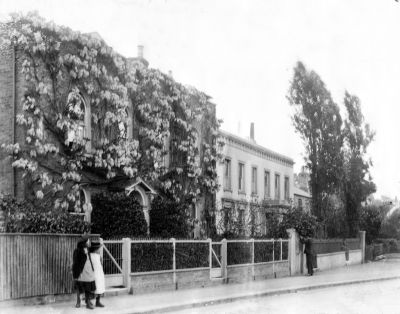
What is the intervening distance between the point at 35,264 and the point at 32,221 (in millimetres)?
1764

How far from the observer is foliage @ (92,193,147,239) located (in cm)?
2128

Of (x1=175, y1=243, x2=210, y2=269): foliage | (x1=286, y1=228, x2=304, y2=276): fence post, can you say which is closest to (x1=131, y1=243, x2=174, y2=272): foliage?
(x1=175, y1=243, x2=210, y2=269): foliage

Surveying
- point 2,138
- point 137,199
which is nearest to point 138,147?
point 137,199

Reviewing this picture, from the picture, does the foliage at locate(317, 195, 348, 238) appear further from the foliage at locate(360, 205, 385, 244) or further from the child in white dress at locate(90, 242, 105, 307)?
the child in white dress at locate(90, 242, 105, 307)

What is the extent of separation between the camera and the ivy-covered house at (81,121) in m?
20.0

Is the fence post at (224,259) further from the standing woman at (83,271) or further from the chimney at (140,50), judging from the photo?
the chimney at (140,50)

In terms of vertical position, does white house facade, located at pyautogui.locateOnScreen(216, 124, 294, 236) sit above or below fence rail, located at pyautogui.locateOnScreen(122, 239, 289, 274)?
above

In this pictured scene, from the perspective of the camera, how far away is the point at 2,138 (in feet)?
66.1

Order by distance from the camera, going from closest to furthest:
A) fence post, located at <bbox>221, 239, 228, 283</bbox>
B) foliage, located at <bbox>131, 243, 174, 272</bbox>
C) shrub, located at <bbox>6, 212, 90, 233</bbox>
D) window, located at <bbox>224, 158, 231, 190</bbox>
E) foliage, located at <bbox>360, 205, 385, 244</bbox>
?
1. shrub, located at <bbox>6, 212, 90, 233</bbox>
2. foliage, located at <bbox>131, 243, 174, 272</bbox>
3. fence post, located at <bbox>221, 239, 228, 283</bbox>
4. window, located at <bbox>224, 158, 231, 190</bbox>
5. foliage, located at <bbox>360, 205, 385, 244</bbox>

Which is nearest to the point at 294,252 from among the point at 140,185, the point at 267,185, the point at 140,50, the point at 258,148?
the point at 140,185

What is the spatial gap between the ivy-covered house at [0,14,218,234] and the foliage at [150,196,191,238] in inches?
16.4

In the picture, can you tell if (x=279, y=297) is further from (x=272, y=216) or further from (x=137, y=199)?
(x=272, y=216)

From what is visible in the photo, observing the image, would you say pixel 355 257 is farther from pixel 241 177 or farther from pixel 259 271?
pixel 259 271

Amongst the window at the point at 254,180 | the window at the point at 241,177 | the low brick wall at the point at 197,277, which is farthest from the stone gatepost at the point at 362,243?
the low brick wall at the point at 197,277
